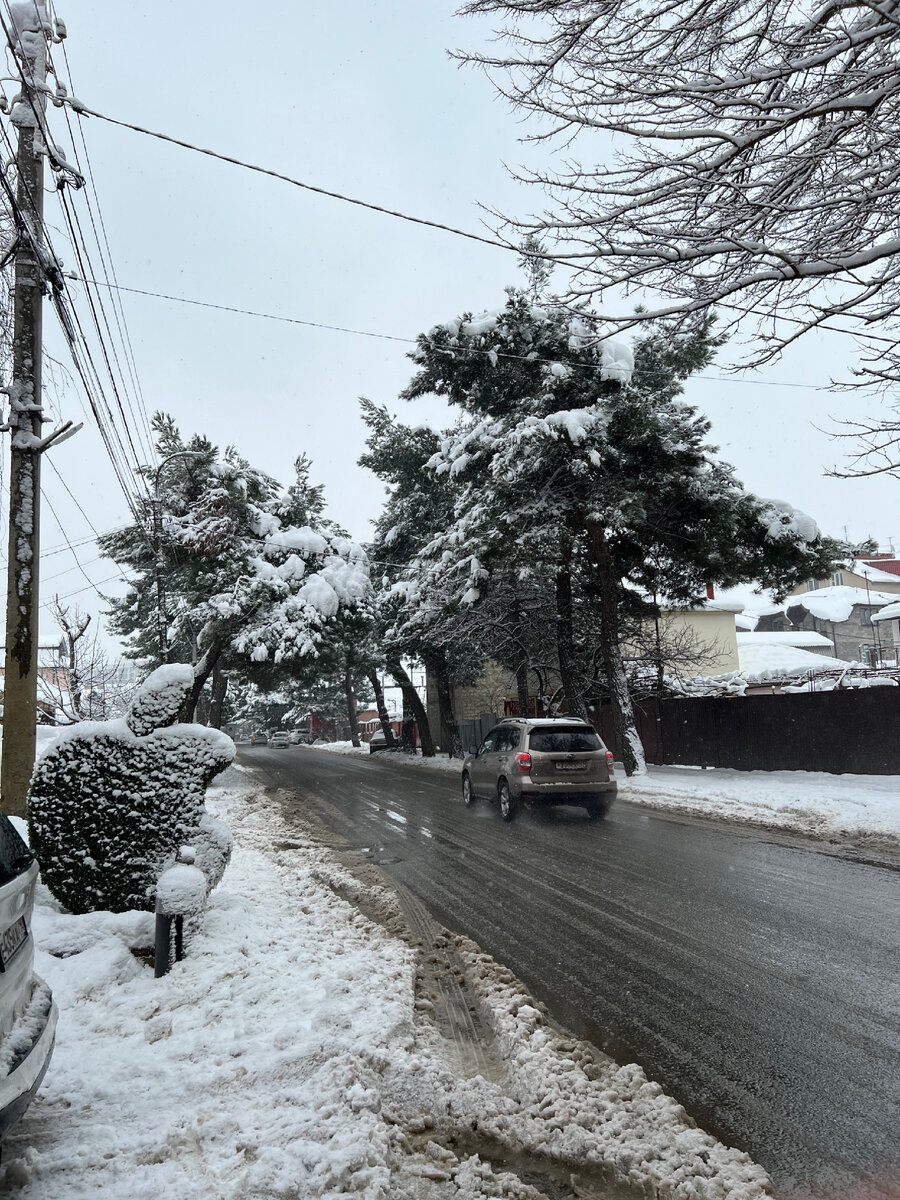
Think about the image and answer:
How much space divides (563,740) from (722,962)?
7094mm

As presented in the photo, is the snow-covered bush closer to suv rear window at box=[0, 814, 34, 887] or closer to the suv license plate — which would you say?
suv rear window at box=[0, 814, 34, 887]

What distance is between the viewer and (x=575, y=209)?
22.6 feet

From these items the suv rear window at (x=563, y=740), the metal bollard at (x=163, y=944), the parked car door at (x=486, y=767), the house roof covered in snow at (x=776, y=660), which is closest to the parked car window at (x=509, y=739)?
the parked car door at (x=486, y=767)

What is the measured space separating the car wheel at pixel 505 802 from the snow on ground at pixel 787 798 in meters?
3.17

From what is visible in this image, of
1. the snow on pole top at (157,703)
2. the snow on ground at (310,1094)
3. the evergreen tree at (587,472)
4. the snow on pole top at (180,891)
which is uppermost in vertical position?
the evergreen tree at (587,472)

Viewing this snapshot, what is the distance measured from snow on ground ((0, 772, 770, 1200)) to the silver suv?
666 cm

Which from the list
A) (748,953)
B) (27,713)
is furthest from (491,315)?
(748,953)

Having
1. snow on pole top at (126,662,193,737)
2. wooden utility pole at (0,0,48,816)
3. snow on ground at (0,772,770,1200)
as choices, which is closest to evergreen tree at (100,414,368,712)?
wooden utility pole at (0,0,48,816)

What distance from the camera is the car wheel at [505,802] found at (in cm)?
1241

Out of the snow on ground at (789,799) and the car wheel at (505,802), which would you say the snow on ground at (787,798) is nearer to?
the snow on ground at (789,799)

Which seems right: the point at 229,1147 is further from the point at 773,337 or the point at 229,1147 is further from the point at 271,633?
the point at 271,633

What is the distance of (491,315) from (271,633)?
39.1ft

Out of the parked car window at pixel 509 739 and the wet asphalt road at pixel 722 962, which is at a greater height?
the parked car window at pixel 509 739

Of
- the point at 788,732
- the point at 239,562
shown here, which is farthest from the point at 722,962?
the point at 239,562
